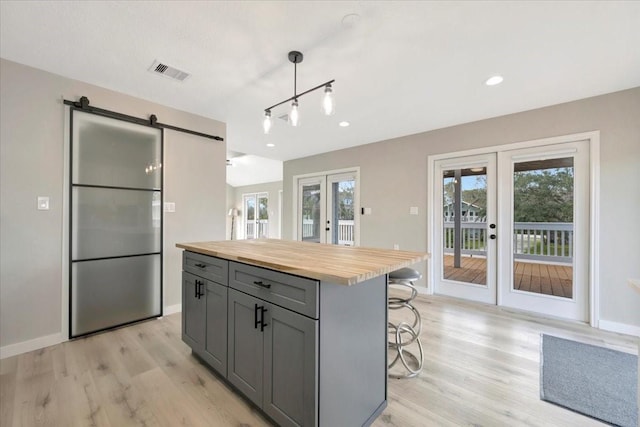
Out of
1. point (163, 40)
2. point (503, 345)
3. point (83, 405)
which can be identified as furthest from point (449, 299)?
point (163, 40)

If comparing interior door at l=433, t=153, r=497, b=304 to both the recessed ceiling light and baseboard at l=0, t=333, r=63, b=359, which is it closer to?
the recessed ceiling light

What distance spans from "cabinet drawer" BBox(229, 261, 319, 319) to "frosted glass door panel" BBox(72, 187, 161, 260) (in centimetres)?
189

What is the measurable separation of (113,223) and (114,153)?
0.73 metres

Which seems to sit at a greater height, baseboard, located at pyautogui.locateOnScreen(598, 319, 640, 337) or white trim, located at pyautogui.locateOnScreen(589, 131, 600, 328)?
white trim, located at pyautogui.locateOnScreen(589, 131, 600, 328)

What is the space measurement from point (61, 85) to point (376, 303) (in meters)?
3.37

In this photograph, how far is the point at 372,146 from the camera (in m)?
4.72

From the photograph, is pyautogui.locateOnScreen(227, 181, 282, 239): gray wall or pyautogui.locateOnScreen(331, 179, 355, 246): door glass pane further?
pyautogui.locateOnScreen(227, 181, 282, 239): gray wall

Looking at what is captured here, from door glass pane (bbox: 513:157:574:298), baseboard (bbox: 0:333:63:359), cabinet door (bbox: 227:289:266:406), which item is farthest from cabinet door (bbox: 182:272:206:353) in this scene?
door glass pane (bbox: 513:157:574:298)

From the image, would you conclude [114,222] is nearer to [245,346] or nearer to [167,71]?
[167,71]

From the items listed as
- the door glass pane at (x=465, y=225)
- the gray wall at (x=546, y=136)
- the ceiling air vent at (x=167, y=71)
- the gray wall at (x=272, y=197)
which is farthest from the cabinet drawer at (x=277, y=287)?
the gray wall at (x=272, y=197)

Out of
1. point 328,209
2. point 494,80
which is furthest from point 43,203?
point 494,80

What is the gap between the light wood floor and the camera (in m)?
1.57

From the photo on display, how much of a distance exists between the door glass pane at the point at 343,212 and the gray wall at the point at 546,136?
391 millimetres

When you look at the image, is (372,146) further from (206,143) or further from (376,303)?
(376,303)
